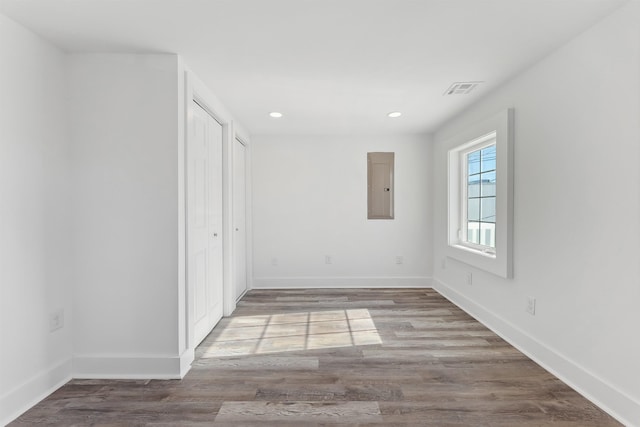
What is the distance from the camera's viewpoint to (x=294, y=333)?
3.11 meters

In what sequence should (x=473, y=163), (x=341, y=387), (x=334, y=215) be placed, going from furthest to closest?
(x=334, y=215) → (x=473, y=163) → (x=341, y=387)

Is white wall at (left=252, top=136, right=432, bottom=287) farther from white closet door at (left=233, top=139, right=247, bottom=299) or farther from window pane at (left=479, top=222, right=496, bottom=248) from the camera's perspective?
window pane at (left=479, top=222, right=496, bottom=248)

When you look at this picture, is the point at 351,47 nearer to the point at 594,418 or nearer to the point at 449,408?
the point at 449,408

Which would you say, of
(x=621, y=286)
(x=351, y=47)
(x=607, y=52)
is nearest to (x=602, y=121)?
(x=607, y=52)

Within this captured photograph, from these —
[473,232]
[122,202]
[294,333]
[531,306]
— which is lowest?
[294,333]

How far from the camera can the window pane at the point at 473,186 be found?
12.4 feet

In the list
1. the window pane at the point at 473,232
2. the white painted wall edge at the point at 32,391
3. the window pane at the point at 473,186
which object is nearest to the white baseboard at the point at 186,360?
the white painted wall edge at the point at 32,391

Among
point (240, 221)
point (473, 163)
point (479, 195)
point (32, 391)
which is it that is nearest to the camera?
point (32, 391)

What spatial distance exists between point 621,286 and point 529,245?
800 millimetres

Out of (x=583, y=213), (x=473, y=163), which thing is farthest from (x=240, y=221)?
(x=583, y=213)

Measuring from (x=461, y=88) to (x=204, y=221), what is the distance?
2.51 m

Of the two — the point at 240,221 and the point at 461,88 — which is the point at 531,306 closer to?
the point at 461,88

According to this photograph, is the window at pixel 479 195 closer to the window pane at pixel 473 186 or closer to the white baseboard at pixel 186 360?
the window pane at pixel 473 186

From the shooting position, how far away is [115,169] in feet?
7.56
